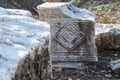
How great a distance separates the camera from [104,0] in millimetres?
13922

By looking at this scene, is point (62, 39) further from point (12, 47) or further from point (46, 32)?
point (12, 47)

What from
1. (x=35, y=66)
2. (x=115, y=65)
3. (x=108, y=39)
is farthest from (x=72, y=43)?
(x=35, y=66)

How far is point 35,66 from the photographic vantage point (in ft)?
5.58

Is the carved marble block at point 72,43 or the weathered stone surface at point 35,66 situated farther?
the carved marble block at point 72,43

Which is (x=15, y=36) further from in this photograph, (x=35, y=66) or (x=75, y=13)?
(x=75, y=13)

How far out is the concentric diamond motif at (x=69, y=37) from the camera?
5797 mm

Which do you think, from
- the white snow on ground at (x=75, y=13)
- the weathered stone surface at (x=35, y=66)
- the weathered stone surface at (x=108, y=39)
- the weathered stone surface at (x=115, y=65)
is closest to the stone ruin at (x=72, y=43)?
the white snow on ground at (x=75, y=13)

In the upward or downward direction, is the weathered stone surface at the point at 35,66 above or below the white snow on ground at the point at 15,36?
below

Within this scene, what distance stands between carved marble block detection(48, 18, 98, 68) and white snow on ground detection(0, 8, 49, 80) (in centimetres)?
349

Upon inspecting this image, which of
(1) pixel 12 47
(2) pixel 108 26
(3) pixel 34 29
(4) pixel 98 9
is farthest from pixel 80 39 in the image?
(4) pixel 98 9

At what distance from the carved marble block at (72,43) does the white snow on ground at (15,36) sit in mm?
3494

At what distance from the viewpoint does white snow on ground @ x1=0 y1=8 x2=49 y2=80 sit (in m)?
1.31

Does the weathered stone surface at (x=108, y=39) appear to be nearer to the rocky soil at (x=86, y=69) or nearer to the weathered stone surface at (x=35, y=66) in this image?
the rocky soil at (x=86, y=69)

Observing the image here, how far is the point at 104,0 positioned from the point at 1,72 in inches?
509
